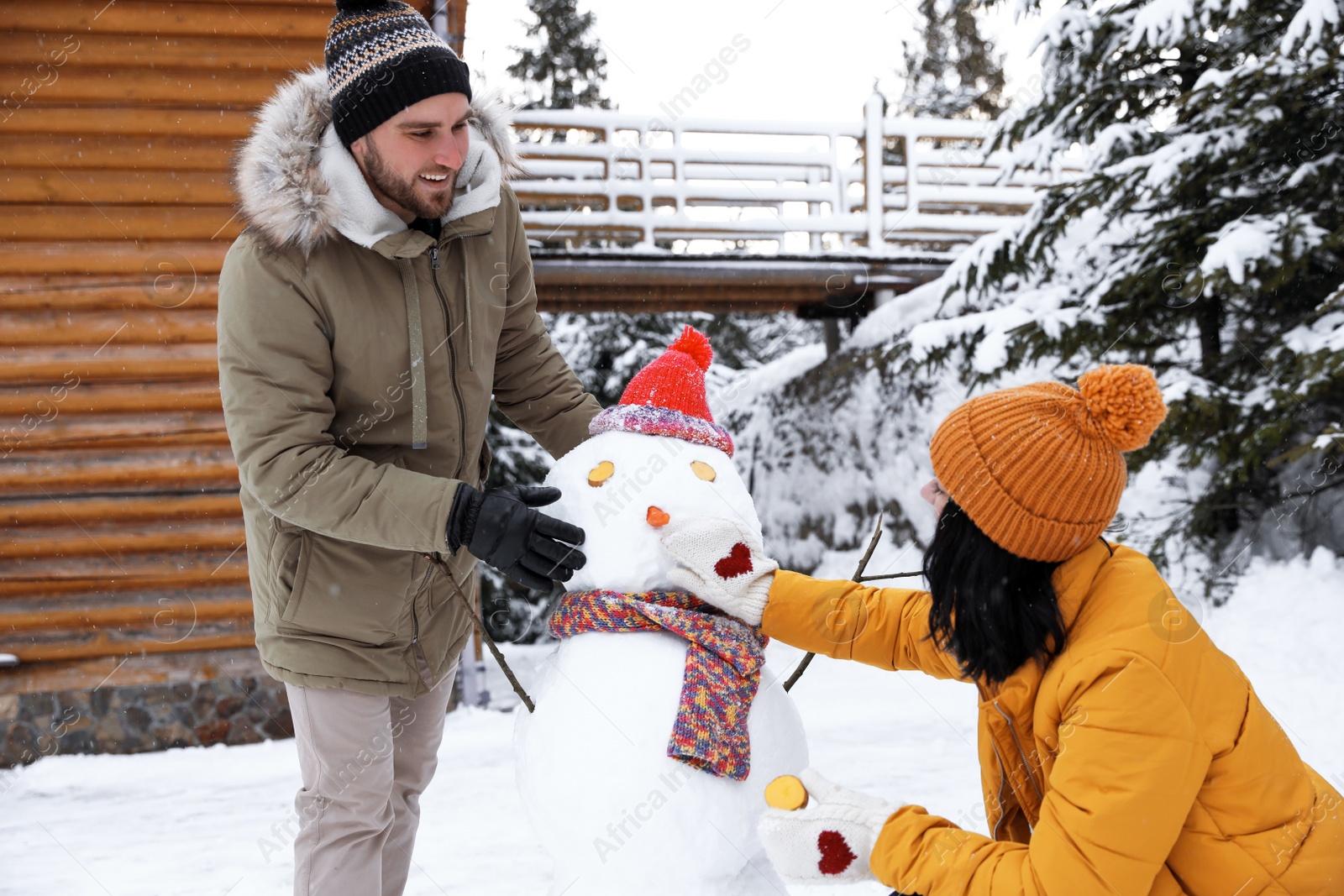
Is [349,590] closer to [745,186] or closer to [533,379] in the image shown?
[533,379]

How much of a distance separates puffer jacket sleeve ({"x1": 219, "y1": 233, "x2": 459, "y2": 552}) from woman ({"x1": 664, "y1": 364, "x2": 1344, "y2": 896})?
785 millimetres

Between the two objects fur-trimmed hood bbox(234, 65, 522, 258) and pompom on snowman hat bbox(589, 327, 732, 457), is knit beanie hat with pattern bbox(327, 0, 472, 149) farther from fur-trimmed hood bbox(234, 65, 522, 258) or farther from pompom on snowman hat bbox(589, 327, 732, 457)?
pompom on snowman hat bbox(589, 327, 732, 457)

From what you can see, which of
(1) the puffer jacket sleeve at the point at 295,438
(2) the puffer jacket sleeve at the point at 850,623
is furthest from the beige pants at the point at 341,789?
(2) the puffer jacket sleeve at the point at 850,623

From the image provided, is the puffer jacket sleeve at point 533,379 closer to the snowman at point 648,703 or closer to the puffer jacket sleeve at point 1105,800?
the snowman at point 648,703

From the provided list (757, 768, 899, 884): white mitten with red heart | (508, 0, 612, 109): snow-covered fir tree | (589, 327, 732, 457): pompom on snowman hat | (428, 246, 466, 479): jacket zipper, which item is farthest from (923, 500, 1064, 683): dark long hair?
(508, 0, 612, 109): snow-covered fir tree

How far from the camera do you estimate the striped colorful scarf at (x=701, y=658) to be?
1635 millimetres

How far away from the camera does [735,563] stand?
1.77 m

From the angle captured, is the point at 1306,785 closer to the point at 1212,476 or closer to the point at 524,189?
the point at 1212,476

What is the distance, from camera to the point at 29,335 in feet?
14.9

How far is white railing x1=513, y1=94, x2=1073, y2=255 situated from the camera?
7430 millimetres

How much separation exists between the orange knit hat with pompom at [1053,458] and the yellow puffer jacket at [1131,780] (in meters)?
0.10

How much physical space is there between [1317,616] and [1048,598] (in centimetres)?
347

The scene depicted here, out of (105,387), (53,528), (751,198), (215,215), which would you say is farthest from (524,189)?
(53,528)

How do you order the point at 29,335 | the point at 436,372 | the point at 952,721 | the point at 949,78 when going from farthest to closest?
the point at 949,78 < the point at 952,721 < the point at 29,335 < the point at 436,372
